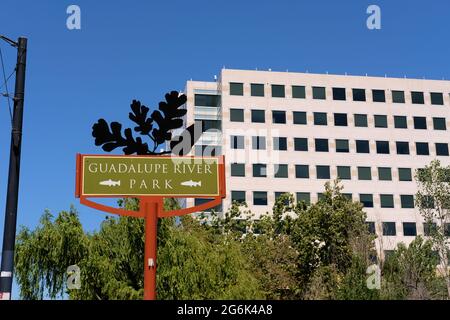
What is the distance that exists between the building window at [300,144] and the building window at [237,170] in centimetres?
638

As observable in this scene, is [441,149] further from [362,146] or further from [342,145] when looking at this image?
[342,145]

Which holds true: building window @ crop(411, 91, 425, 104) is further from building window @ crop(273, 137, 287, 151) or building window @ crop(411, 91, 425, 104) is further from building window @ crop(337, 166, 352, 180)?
building window @ crop(273, 137, 287, 151)

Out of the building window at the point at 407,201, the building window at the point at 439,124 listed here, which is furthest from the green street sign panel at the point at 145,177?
the building window at the point at 439,124

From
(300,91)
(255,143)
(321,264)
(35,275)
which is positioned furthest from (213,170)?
(300,91)

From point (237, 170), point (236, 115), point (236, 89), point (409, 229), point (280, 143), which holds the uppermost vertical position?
point (236, 89)

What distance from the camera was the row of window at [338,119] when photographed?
213 feet

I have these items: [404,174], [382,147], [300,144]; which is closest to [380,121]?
[382,147]

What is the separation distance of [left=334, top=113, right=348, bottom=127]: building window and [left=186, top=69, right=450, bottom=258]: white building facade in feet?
0.35

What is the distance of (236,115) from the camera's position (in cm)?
6444

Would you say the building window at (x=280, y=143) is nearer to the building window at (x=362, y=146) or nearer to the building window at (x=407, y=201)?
the building window at (x=362, y=146)

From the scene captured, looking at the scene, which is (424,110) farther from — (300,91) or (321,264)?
(321,264)

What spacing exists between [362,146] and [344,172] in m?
3.85

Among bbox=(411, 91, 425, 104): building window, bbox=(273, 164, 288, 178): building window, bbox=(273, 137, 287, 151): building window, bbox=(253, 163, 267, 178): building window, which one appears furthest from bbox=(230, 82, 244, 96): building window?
bbox=(411, 91, 425, 104): building window

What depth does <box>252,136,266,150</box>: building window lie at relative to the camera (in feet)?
209
